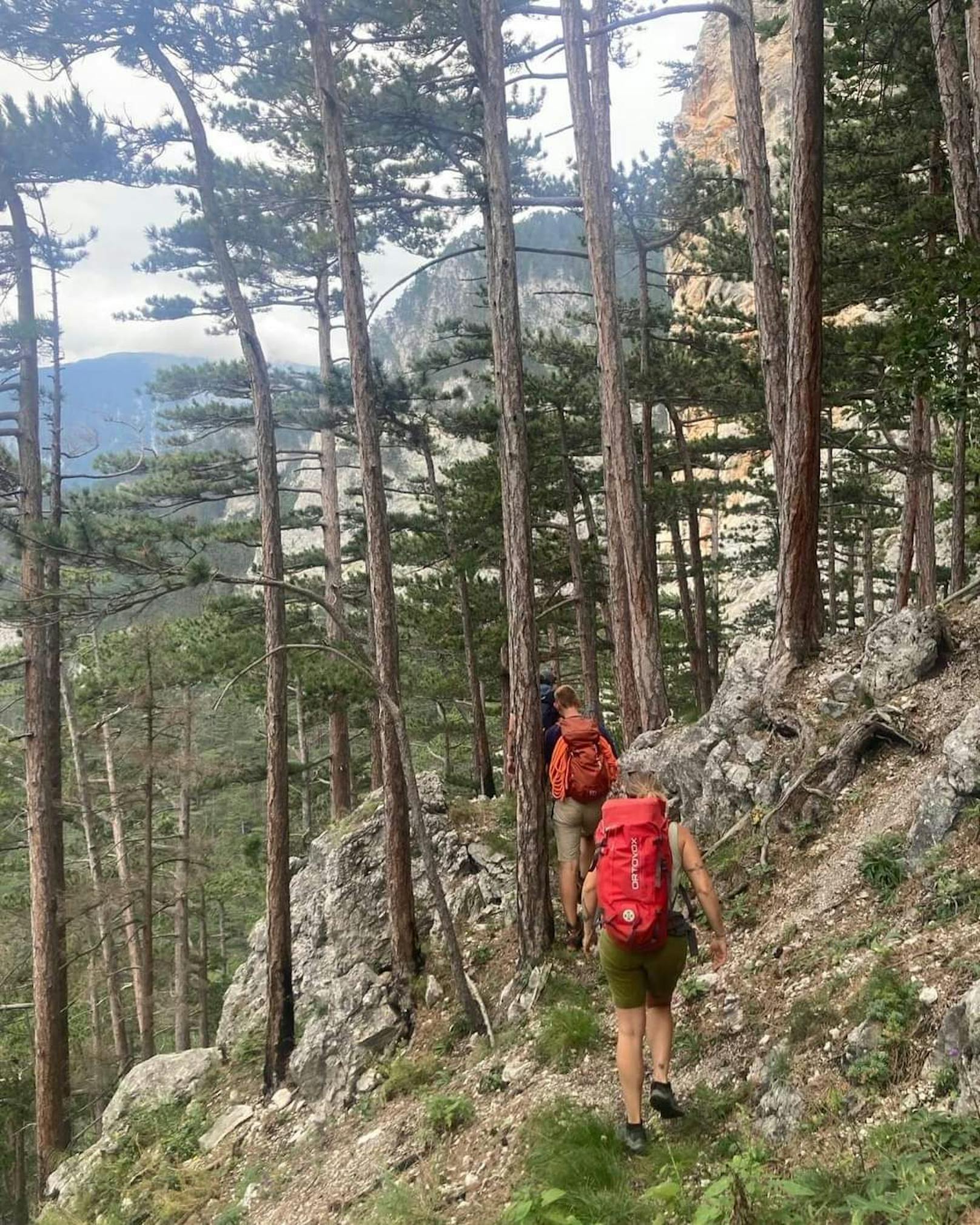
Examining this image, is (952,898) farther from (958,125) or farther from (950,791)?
(958,125)

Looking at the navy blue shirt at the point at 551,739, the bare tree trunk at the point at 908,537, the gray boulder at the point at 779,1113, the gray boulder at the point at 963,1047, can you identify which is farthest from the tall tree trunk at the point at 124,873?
the bare tree trunk at the point at 908,537

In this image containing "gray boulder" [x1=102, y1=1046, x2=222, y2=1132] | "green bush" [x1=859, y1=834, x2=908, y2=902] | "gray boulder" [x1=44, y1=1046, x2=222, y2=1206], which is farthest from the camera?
"gray boulder" [x1=102, y1=1046, x2=222, y2=1132]

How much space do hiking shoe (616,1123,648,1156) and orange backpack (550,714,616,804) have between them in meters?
2.62

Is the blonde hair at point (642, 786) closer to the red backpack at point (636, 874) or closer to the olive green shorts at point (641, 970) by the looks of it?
the red backpack at point (636, 874)

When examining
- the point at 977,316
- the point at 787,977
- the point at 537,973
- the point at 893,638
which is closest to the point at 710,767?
the point at 893,638

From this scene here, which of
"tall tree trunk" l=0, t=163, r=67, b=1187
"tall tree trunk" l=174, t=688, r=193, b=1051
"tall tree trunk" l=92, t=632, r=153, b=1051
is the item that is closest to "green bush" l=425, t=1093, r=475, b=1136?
"tall tree trunk" l=0, t=163, r=67, b=1187

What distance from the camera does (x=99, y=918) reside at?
52.9 feet

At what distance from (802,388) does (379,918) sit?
7486mm

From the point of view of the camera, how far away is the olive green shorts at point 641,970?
3.68 m

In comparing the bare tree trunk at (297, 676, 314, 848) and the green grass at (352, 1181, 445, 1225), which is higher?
the green grass at (352, 1181, 445, 1225)

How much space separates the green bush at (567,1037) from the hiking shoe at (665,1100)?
4.60ft

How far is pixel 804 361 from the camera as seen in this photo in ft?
23.6

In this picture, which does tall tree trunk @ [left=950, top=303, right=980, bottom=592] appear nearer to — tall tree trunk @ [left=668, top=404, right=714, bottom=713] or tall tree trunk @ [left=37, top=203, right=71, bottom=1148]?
tall tree trunk @ [left=668, top=404, right=714, bottom=713]

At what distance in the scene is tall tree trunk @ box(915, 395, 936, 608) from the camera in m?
12.0
